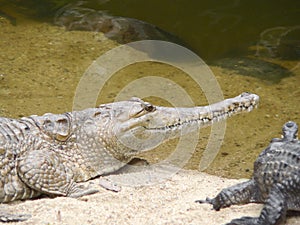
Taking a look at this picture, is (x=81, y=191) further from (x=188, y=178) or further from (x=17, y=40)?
(x=17, y=40)

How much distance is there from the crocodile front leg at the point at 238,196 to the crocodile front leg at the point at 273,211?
40cm

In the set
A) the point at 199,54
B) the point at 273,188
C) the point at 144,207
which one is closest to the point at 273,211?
the point at 273,188

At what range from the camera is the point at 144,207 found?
15.1 feet

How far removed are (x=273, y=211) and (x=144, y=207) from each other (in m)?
1.25

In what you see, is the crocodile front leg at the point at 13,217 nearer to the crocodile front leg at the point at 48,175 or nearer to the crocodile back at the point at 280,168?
the crocodile front leg at the point at 48,175

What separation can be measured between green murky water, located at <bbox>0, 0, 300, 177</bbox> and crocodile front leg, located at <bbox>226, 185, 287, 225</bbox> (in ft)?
6.88

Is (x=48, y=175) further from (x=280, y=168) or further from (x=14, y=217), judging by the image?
(x=280, y=168)

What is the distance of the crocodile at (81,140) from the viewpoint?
489 centimetres

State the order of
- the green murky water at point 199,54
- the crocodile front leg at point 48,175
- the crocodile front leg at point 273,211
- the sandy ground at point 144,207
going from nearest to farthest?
the crocodile front leg at point 273,211 < the sandy ground at point 144,207 < the crocodile front leg at point 48,175 < the green murky water at point 199,54

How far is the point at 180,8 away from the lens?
1138 centimetres

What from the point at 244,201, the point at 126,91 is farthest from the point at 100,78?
the point at 244,201

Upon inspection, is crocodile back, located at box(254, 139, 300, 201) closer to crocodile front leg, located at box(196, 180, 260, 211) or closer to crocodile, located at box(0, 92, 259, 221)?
crocodile front leg, located at box(196, 180, 260, 211)

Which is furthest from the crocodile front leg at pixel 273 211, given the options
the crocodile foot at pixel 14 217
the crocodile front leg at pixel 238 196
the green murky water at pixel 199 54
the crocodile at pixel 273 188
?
the green murky water at pixel 199 54

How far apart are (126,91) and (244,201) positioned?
3.76 meters
